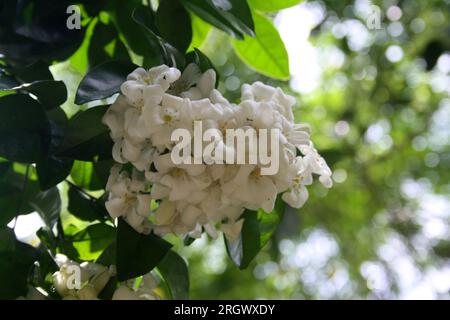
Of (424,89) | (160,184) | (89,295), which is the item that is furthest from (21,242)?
(424,89)

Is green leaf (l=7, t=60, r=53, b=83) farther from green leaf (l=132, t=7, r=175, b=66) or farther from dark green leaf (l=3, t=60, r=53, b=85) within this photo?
green leaf (l=132, t=7, r=175, b=66)

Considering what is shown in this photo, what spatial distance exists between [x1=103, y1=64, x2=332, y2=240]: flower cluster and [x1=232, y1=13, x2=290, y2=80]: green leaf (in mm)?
269

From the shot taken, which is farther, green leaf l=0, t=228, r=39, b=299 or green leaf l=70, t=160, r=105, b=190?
green leaf l=70, t=160, r=105, b=190

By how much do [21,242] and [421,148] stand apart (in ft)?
7.38

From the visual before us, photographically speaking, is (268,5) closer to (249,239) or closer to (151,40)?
(151,40)

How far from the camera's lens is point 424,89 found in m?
2.85

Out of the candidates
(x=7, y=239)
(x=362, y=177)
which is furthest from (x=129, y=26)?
(x=362, y=177)

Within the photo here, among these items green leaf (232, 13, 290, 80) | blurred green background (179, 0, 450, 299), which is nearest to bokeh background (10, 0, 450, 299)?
blurred green background (179, 0, 450, 299)

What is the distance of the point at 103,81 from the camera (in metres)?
0.75

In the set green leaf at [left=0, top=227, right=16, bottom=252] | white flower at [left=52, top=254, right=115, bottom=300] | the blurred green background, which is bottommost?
the blurred green background

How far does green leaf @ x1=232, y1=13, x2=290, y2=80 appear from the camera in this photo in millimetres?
1045

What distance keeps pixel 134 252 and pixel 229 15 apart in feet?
1.11

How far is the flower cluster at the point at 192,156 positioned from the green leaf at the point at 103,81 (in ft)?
0.07
